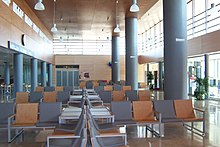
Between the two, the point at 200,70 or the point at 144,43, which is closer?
the point at 200,70

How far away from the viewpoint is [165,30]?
8.17 m

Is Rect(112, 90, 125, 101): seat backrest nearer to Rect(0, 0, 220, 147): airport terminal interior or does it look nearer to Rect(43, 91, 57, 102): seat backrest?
Rect(0, 0, 220, 147): airport terminal interior

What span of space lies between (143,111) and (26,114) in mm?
2602

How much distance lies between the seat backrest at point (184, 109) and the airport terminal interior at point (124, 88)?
0.07ft

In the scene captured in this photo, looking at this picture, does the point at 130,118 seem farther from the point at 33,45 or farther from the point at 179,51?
the point at 33,45

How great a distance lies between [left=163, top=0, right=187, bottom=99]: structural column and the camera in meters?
7.89

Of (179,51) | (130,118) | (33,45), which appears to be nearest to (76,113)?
(130,118)

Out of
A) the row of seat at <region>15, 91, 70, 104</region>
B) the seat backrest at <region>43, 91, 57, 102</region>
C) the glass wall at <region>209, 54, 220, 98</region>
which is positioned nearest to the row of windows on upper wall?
the glass wall at <region>209, 54, 220, 98</region>

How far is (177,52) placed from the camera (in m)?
7.91

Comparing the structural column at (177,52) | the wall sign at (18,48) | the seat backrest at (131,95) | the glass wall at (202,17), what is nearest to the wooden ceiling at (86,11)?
the wall sign at (18,48)

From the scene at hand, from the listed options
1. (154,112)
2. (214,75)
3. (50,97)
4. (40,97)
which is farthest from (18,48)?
(214,75)

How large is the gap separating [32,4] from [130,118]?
8.80 m

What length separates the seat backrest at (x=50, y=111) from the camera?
5961 mm

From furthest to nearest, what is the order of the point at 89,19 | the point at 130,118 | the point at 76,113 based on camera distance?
1. the point at 89,19
2. the point at 130,118
3. the point at 76,113
